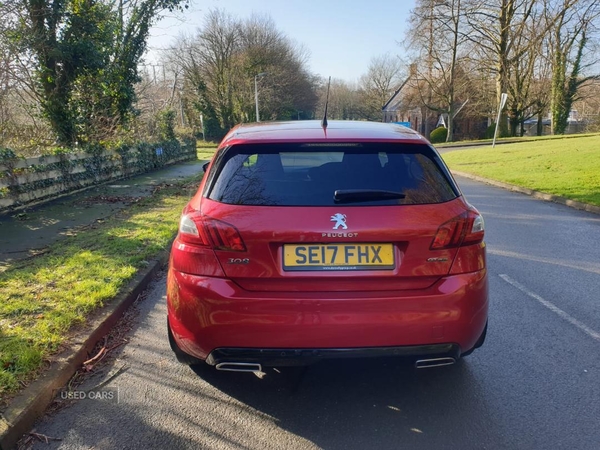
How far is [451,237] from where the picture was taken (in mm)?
2680

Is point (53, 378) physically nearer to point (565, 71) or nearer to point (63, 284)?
Result: point (63, 284)

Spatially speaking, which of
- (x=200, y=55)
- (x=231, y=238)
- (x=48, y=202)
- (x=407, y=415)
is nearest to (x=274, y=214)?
(x=231, y=238)

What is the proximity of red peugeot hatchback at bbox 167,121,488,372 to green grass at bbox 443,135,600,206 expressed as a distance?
898 cm

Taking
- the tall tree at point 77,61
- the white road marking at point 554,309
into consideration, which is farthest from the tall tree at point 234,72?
the white road marking at point 554,309

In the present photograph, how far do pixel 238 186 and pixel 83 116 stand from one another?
14.9 metres

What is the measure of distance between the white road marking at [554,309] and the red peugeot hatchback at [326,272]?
174 centimetres

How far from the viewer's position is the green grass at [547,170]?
459 inches

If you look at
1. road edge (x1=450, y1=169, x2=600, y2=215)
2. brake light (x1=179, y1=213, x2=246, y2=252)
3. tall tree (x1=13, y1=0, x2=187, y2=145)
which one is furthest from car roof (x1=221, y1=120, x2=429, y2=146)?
tall tree (x1=13, y1=0, x2=187, y2=145)

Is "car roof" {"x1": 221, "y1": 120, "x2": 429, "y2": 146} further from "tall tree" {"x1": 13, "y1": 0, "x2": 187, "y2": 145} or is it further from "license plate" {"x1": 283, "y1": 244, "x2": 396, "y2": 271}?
"tall tree" {"x1": 13, "y1": 0, "x2": 187, "y2": 145}

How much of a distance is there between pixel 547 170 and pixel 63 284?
1609cm

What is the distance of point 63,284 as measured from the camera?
15.6ft

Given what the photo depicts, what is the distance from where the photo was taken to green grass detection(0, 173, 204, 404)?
3283 mm

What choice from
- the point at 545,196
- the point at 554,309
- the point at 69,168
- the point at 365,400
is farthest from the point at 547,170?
the point at 365,400

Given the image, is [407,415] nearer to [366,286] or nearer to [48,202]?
[366,286]
